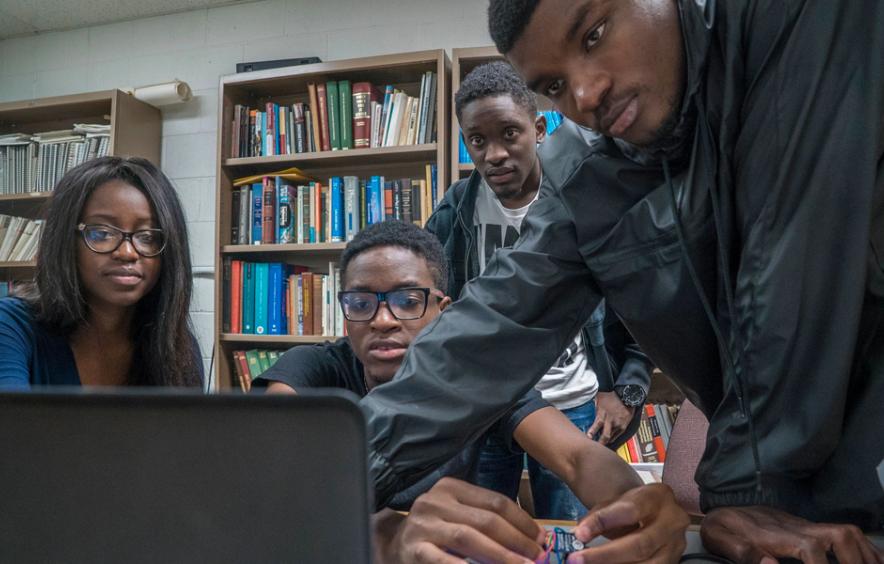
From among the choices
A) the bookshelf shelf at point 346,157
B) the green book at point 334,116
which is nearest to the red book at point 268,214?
the bookshelf shelf at point 346,157

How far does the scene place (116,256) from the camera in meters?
1.17

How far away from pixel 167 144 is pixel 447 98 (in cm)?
168

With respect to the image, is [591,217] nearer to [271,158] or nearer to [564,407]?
[564,407]

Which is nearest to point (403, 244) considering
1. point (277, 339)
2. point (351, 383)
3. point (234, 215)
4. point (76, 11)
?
point (351, 383)

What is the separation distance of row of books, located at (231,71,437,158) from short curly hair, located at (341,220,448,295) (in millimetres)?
1194

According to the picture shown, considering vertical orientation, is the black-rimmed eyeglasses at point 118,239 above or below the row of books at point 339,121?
below

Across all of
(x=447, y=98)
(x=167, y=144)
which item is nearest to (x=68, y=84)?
(x=167, y=144)

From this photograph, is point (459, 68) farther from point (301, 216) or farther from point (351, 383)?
point (351, 383)

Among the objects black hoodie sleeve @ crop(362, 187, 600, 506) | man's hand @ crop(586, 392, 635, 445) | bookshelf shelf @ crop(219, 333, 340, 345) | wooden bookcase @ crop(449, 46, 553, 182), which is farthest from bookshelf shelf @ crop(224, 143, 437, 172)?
black hoodie sleeve @ crop(362, 187, 600, 506)

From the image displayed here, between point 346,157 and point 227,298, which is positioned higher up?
point 346,157

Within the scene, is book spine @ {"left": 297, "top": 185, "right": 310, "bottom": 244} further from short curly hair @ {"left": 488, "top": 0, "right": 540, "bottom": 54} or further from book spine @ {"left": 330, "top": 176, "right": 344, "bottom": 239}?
short curly hair @ {"left": 488, "top": 0, "right": 540, "bottom": 54}

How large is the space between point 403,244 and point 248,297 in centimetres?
158

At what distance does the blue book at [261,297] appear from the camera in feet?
8.48

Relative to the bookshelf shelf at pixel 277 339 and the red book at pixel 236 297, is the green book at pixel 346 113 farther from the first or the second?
the bookshelf shelf at pixel 277 339
